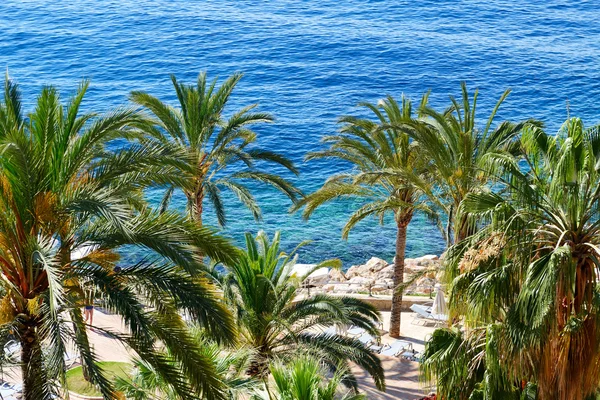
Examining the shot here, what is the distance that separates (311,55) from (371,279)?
3866cm

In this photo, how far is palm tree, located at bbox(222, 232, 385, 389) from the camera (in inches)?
619

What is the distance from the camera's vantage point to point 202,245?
37.4 feet

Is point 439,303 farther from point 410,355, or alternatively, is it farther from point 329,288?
point 329,288

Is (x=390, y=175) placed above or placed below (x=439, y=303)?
Answer: above

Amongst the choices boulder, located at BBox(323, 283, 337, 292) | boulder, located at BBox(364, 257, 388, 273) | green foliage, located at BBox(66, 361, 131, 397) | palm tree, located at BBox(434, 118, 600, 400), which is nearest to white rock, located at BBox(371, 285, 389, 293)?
boulder, located at BBox(323, 283, 337, 292)

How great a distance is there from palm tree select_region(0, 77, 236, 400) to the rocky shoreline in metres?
13.6

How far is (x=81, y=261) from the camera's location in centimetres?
1114

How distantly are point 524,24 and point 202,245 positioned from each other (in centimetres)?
6768

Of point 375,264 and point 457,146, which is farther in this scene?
point 375,264

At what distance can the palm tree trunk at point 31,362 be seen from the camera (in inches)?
420

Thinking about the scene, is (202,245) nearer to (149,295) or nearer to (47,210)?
(149,295)

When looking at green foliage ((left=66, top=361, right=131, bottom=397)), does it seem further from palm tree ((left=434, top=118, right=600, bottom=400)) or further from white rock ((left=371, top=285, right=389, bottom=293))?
white rock ((left=371, top=285, right=389, bottom=293))

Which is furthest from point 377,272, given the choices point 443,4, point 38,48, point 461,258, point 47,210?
point 443,4

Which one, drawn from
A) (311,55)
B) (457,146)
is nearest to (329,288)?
(457,146)
